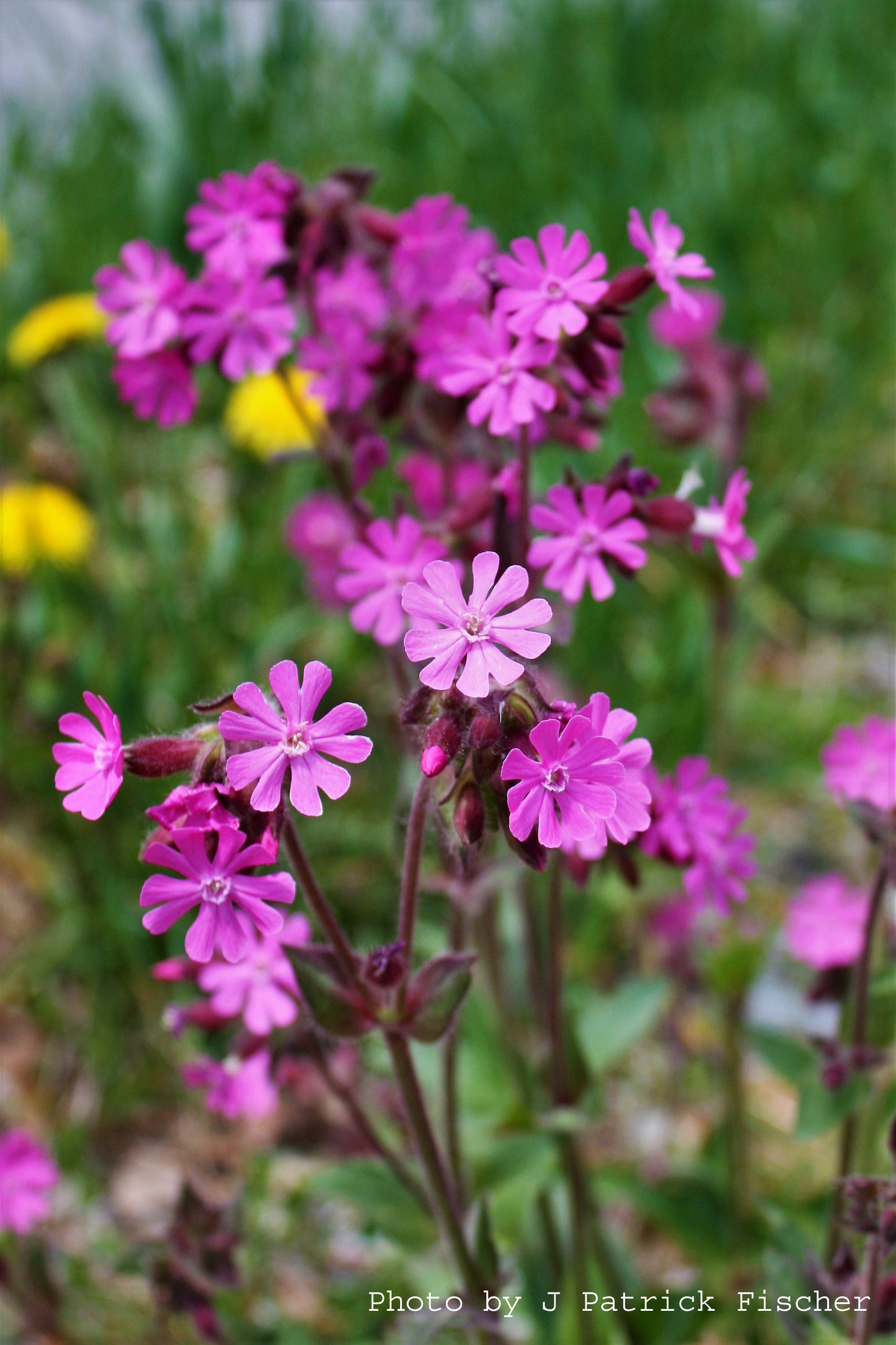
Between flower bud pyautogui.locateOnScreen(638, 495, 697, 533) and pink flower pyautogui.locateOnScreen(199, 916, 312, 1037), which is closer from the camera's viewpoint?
flower bud pyautogui.locateOnScreen(638, 495, 697, 533)

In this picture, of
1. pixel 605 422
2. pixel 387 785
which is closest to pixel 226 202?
pixel 605 422

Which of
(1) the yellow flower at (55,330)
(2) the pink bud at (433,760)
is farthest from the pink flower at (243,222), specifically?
(1) the yellow flower at (55,330)

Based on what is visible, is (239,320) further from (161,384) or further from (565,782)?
(565,782)

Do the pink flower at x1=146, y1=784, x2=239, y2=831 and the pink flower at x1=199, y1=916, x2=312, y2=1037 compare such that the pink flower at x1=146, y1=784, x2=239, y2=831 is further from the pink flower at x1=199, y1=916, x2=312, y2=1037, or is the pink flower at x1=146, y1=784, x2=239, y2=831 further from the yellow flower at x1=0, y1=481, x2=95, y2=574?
the yellow flower at x1=0, y1=481, x2=95, y2=574

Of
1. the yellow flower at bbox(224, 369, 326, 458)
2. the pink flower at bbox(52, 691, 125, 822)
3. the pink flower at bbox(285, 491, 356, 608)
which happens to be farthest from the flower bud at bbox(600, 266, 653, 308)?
the yellow flower at bbox(224, 369, 326, 458)

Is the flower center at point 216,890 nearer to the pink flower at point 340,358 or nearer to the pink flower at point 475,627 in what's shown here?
the pink flower at point 475,627

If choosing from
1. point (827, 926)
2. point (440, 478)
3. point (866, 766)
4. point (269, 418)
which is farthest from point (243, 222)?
point (269, 418)
